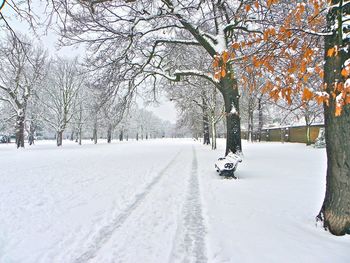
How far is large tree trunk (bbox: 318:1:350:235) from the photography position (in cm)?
394

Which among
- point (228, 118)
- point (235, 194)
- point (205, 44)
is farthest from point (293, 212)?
point (205, 44)

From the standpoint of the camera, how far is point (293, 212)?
5.31 metres

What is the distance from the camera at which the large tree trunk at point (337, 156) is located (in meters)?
3.94

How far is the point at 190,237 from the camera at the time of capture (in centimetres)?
412

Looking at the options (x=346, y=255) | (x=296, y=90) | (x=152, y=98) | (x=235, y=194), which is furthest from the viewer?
(x=152, y=98)

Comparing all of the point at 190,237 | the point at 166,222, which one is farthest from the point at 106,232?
the point at 190,237

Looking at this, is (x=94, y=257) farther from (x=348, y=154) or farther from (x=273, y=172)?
(x=273, y=172)

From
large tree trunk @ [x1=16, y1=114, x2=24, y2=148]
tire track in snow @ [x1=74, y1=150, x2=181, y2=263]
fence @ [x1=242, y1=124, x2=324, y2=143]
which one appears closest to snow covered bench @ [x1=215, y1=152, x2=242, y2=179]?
tire track in snow @ [x1=74, y1=150, x2=181, y2=263]

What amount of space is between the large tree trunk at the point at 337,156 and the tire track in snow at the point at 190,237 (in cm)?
202

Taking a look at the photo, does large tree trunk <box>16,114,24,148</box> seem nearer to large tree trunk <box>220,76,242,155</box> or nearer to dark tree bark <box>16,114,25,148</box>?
dark tree bark <box>16,114,25,148</box>

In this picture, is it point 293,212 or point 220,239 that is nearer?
point 220,239

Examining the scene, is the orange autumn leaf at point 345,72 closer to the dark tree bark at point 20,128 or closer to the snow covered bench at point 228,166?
the snow covered bench at point 228,166

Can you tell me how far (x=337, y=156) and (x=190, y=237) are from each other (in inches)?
100

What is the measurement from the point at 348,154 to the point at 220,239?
7.46 ft
